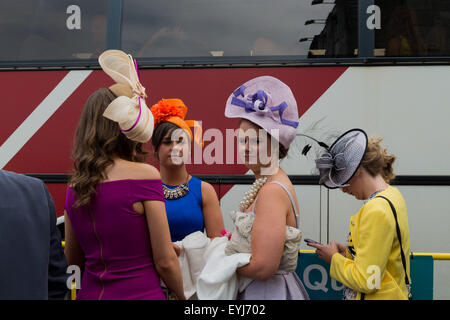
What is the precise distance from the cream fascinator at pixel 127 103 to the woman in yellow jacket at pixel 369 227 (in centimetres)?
98

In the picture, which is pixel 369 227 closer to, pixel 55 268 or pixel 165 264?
pixel 165 264

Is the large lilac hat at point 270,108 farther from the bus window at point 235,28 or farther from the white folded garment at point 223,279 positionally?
the bus window at point 235,28

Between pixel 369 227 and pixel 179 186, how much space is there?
3.99 feet

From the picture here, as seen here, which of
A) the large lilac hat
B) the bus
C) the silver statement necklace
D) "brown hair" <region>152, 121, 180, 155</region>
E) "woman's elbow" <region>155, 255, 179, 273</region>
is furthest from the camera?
the bus

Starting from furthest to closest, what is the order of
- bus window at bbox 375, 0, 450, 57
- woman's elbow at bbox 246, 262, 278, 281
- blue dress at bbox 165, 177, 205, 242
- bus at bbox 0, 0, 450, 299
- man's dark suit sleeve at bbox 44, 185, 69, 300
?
bus window at bbox 375, 0, 450, 57 → bus at bbox 0, 0, 450, 299 → blue dress at bbox 165, 177, 205, 242 → woman's elbow at bbox 246, 262, 278, 281 → man's dark suit sleeve at bbox 44, 185, 69, 300

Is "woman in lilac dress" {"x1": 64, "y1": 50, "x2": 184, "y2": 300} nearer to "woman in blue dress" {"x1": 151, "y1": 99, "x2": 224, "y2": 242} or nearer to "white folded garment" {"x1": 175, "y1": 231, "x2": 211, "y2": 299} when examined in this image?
"white folded garment" {"x1": 175, "y1": 231, "x2": 211, "y2": 299}

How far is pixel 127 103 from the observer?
1687mm

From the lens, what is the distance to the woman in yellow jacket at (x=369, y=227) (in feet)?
5.97

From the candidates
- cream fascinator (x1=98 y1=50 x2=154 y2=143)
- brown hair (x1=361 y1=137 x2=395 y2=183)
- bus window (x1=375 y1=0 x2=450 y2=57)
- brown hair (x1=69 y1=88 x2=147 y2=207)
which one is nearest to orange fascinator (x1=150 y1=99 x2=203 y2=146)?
cream fascinator (x1=98 y1=50 x2=154 y2=143)

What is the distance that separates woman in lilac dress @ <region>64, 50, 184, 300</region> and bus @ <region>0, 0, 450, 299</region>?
6.38 ft

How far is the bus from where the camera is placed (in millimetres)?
3582

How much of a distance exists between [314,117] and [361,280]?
2.04 metres
